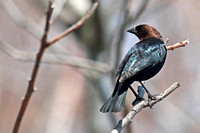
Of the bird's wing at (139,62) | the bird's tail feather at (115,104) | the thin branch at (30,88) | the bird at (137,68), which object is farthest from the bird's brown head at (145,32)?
the thin branch at (30,88)

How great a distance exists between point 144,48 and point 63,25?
4.90 metres

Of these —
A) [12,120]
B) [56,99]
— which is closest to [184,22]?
[56,99]

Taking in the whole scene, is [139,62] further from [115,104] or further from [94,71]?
[94,71]

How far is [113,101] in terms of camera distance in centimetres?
255

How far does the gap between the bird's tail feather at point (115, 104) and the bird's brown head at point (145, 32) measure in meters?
0.46

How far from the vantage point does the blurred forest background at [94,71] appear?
6434 millimetres

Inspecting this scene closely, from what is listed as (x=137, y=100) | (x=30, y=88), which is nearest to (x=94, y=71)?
(x=137, y=100)

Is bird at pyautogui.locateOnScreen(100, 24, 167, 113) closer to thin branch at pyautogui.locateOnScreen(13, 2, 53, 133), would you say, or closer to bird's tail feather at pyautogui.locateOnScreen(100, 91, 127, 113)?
bird's tail feather at pyautogui.locateOnScreen(100, 91, 127, 113)

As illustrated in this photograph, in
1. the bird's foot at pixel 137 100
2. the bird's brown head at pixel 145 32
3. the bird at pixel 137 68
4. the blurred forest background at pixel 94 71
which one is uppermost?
the blurred forest background at pixel 94 71

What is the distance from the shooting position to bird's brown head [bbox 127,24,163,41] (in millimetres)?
2887

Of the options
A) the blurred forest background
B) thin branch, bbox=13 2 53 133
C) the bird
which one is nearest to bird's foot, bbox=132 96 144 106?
the bird

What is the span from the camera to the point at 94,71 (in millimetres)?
6660

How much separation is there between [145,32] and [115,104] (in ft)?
2.10

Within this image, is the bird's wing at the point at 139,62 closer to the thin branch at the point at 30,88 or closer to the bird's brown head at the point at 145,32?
the bird's brown head at the point at 145,32
